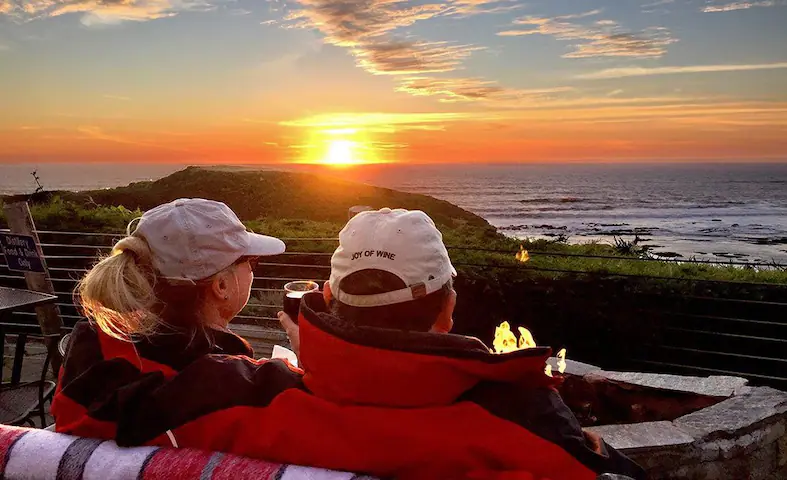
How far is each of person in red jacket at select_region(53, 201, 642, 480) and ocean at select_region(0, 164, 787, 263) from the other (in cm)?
1376

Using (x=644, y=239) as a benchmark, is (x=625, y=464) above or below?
above

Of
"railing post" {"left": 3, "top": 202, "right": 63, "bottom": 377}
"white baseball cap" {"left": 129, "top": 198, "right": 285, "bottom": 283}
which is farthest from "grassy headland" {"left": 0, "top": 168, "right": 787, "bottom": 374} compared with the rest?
"white baseball cap" {"left": 129, "top": 198, "right": 285, "bottom": 283}

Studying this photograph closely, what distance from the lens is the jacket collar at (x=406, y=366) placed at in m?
1.45

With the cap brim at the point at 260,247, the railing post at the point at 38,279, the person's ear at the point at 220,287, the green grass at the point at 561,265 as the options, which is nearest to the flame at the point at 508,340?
the cap brim at the point at 260,247

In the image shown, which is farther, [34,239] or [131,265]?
[34,239]

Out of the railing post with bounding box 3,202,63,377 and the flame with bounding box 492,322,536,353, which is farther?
the railing post with bounding box 3,202,63,377

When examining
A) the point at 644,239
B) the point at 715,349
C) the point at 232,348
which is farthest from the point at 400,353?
the point at 644,239

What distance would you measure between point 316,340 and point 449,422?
Result: 361 millimetres

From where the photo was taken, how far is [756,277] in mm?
6387

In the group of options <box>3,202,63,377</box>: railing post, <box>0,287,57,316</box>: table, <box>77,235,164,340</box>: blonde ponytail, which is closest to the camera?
<box>77,235,164,340</box>: blonde ponytail

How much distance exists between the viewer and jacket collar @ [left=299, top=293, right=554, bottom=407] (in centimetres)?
145

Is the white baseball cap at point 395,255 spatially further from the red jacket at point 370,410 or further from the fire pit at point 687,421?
the fire pit at point 687,421

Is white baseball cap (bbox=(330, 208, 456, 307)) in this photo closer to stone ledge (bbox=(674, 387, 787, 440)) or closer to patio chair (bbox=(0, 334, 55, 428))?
patio chair (bbox=(0, 334, 55, 428))

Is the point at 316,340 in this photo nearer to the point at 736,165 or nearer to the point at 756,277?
the point at 756,277
